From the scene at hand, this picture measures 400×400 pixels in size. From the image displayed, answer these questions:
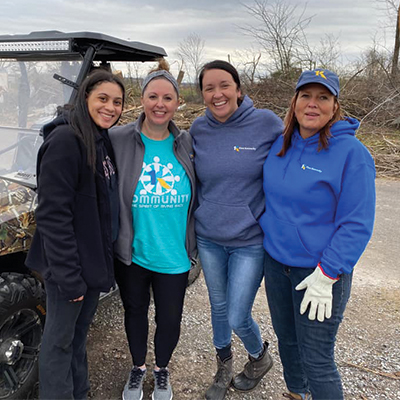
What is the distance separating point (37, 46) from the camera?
280 centimetres

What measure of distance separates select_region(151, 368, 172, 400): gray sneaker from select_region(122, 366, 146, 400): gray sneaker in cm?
8

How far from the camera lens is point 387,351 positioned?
309 cm

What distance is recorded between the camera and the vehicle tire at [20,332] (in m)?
2.17

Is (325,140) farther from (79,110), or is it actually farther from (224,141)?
(79,110)

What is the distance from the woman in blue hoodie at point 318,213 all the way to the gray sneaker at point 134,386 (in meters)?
1.07

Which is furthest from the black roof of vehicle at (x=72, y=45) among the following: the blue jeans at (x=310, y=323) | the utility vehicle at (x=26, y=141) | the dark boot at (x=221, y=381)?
the dark boot at (x=221, y=381)

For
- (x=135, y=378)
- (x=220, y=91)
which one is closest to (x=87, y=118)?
(x=220, y=91)

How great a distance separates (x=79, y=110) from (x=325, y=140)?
46.2 inches

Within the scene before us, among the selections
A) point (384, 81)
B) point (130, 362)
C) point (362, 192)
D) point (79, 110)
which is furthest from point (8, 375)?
point (384, 81)

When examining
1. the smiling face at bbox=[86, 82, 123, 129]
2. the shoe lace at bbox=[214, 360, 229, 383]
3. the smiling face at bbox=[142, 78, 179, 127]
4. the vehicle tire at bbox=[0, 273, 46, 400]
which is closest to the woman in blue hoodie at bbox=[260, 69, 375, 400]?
the smiling face at bbox=[142, 78, 179, 127]

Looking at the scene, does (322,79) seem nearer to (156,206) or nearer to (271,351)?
(156,206)

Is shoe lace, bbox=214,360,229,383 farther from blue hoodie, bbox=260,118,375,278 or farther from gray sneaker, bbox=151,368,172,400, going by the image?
blue hoodie, bbox=260,118,375,278

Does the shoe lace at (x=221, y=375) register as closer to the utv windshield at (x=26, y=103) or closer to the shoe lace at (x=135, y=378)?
the shoe lace at (x=135, y=378)

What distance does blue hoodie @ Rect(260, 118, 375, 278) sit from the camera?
1817 millimetres
